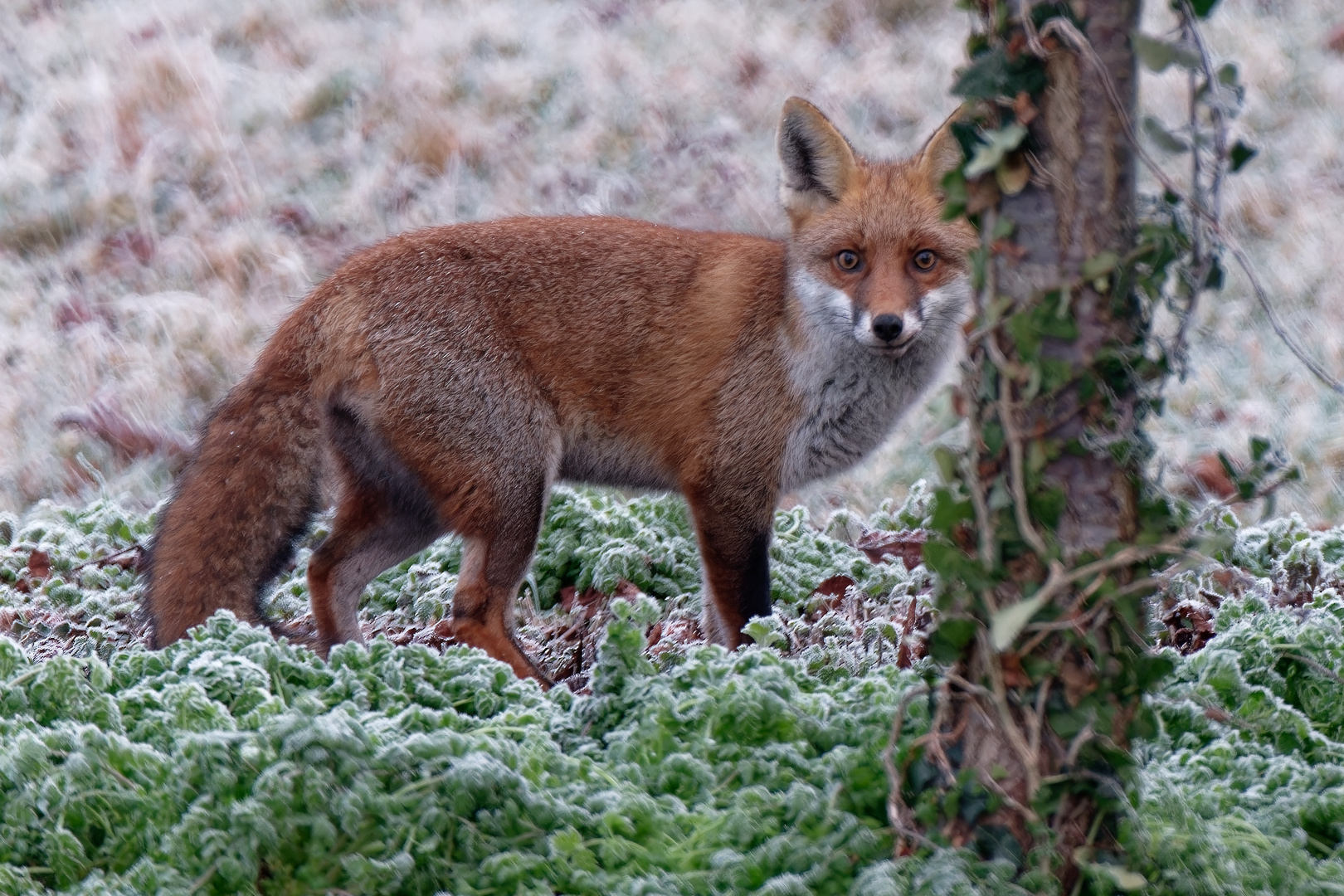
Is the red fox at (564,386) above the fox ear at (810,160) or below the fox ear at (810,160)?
below

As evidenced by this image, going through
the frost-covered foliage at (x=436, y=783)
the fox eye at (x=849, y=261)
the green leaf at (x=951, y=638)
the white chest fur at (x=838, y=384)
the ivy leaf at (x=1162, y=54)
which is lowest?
the frost-covered foliage at (x=436, y=783)

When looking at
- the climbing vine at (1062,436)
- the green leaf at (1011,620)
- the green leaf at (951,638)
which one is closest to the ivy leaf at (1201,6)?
the climbing vine at (1062,436)

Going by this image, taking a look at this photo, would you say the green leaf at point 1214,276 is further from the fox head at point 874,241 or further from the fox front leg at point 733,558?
the fox front leg at point 733,558

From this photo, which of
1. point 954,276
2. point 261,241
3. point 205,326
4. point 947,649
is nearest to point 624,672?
point 947,649

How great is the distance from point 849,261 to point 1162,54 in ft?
7.93

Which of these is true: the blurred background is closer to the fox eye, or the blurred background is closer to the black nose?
the fox eye

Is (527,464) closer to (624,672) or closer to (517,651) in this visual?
(517,651)

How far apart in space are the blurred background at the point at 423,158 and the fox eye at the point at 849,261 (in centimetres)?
187

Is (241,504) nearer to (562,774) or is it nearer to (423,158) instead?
(562,774)

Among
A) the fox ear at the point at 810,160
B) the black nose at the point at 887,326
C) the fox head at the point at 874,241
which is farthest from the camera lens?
the fox ear at the point at 810,160

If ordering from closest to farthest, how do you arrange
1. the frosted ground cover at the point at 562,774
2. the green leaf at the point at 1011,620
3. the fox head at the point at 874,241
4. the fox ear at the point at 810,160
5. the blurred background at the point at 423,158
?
the green leaf at the point at 1011,620 < the frosted ground cover at the point at 562,774 < the fox head at the point at 874,241 < the fox ear at the point at 810,160 < the blurred background at the point at 423,158

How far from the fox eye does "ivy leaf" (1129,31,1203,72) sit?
2.39 metres

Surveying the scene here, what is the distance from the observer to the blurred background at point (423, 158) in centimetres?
655

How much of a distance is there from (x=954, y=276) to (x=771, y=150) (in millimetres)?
5243
